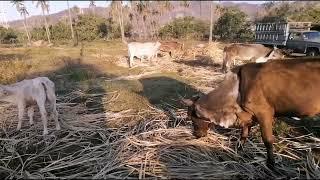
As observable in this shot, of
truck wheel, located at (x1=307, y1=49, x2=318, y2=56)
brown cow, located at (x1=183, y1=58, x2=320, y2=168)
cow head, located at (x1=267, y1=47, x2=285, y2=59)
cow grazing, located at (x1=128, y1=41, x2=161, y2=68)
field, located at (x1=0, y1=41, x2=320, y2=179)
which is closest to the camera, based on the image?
brown cow, located at (x1=183, y1=58, x2=320, y2=168)

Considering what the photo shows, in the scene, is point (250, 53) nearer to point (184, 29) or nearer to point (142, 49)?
point (142, 49)

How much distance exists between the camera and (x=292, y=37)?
1786cm

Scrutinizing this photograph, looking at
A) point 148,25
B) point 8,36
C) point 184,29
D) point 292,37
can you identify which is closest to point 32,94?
point 292,37

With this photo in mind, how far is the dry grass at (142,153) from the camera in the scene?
5.57m

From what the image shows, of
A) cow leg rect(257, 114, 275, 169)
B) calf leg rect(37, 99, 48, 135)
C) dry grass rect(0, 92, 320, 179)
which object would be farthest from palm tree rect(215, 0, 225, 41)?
cow leg rect(257, 114, 275, 169)

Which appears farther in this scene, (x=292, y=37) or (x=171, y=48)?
(x=171, y=48)

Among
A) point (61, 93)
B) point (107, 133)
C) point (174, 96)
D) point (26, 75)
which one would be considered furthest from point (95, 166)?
point (26, 75)

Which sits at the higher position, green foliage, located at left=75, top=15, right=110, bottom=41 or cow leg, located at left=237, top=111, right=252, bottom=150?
cow leg, located at left=237, top=111, right=252, bottom=150

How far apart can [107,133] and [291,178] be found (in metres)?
3.57

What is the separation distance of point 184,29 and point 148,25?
43.9ft

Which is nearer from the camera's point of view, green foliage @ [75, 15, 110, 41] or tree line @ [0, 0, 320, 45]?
tree line @ [0, 0, 320, 45]

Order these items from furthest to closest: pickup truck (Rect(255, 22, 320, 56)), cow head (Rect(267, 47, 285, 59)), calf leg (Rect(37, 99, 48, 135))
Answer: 1. pickup truck (Rect(255, 22, 320, 56))
2. cow head (Rect(267, 47, 285, 59))
3. calf leg (Rect(37, 99, 48, 135))

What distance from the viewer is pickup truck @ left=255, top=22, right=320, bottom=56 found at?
16.3 metres

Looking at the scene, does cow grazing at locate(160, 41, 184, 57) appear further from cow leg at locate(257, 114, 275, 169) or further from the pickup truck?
cow leg at locate(257, 114, 275, 169)
